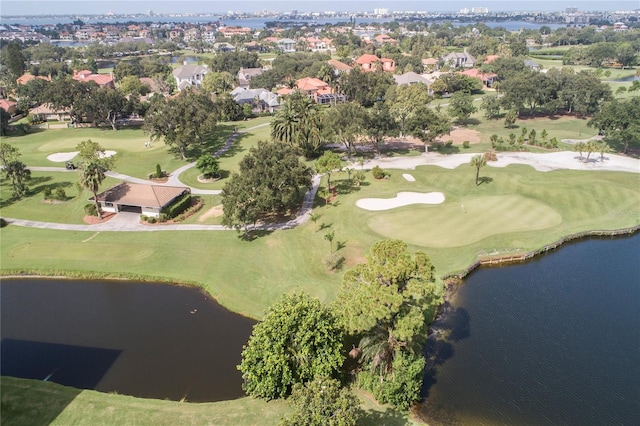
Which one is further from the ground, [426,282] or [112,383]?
[426,282]

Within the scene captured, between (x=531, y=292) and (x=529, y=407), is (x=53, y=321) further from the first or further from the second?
(x=531, y=292)

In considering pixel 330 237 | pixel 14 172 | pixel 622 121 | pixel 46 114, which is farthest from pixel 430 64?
pixel 14 172

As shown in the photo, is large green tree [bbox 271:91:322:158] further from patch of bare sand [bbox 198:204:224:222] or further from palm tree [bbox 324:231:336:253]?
palm tree [bbox 324:231:336:253]

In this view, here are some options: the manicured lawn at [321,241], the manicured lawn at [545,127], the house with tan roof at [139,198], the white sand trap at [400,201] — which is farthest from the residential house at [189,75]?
the white sand trap at [400,201]

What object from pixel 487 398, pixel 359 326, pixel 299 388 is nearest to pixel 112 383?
pixel 299 388

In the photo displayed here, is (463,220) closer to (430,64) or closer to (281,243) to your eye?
(281,243)

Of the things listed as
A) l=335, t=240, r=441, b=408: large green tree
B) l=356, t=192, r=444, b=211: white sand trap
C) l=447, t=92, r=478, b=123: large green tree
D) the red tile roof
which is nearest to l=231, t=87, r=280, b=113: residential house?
l=447, t=92, r=478, b=123: large green tree

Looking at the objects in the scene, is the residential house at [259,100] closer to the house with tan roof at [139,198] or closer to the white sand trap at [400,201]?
the house with tan roof at [139,198]
